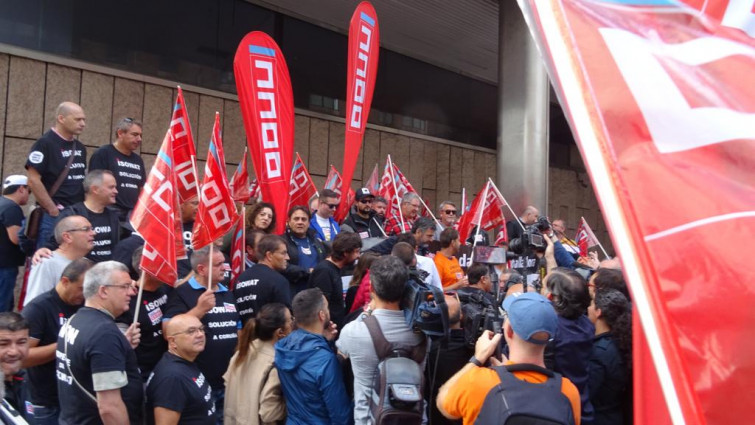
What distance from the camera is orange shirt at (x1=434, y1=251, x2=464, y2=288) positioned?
6.52 m

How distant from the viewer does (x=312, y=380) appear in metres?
3.75

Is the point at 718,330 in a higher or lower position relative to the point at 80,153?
lower

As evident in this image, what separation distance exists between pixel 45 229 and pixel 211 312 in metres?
2.06

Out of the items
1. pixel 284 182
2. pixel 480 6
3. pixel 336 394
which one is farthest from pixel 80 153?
pixel 480 6

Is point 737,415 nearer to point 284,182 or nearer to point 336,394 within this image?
point 336,394

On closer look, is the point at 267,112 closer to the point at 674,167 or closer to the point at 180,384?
Answer: the point at 180,384

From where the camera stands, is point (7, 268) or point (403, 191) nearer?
point (7, 268)

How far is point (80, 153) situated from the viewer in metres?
5.93

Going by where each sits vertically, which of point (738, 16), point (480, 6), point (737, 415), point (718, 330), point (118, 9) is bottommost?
point (737, 415)

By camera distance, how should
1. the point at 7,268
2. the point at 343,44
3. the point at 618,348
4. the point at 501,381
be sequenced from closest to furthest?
the point at 501,381, the point at 618,348, the point at 7,268, the point at 343,44

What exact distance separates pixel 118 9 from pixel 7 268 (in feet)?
21.0

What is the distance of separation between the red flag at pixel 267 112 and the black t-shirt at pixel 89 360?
3.17 meters

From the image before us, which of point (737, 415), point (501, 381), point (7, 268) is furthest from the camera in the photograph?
point (7, 268)

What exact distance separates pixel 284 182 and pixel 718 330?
5782 millimetres
